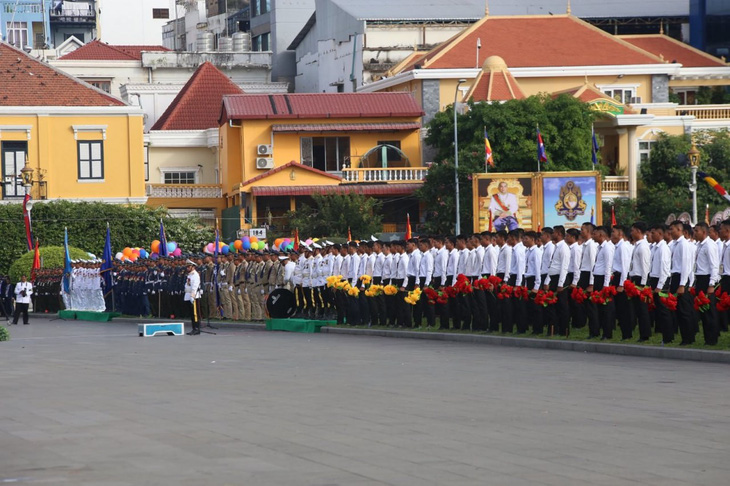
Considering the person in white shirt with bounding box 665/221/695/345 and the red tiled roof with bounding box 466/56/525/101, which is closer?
the person in white shirt with bounding box 665/221/695/345

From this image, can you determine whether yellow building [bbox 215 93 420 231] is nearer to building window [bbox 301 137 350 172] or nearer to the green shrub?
building window [bbox 301 137 350 172]

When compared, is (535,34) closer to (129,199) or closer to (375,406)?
(129,199)

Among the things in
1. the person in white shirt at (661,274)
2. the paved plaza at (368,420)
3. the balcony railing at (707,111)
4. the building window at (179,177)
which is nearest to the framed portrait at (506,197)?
the balcony railing at (707,111)

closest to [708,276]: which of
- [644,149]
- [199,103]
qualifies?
[644,149]

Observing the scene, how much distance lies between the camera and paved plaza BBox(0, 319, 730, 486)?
9.47 metres

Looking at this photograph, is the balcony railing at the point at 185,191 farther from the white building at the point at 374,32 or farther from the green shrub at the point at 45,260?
the green shrub at the point at 45,260

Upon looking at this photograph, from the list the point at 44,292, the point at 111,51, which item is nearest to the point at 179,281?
the point at 44,292

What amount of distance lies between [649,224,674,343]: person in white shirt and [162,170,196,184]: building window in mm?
50186

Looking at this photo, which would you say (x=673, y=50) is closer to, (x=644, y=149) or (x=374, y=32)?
(x=644, y=149)

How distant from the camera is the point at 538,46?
68.2 meters

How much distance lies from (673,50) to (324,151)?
2183cm

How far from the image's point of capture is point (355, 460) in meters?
9.91

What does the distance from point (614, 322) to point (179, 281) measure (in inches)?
736

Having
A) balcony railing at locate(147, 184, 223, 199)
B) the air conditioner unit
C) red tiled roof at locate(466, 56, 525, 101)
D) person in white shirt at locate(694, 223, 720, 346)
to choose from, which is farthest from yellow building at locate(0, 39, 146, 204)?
person in white shirt at locate(694, 223, 720, 346)
